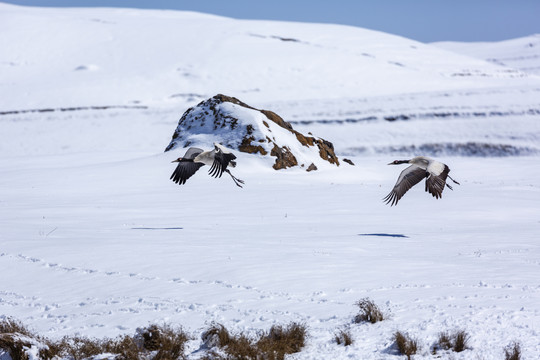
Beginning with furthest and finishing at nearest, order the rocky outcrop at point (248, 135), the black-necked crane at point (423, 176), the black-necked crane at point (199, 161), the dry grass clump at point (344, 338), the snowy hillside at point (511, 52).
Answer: the snowy hillside at point (511, 52) < the rocky outcrop at point (248, 135) < the black-necked crane at point (199, 161) < the black-necked crane at point (423, 176) < the dry grass clump at point (344, 338)

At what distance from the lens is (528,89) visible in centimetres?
5153

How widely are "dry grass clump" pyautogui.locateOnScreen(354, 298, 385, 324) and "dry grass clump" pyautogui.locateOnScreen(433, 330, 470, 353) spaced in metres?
0.76

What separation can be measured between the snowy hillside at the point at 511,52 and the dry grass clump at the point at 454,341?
89249mm

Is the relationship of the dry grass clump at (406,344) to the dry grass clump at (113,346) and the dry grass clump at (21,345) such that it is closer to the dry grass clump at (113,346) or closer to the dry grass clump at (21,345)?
the dry grass clump at (113,346)

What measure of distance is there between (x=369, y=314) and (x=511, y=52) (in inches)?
4643

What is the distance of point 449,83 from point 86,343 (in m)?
58.0

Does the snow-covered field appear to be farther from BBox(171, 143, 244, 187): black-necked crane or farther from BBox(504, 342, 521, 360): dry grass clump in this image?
BBox(171, 143, 244, 187): black-necked crane

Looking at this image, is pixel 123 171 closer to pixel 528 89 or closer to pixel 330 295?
pixel 330 295

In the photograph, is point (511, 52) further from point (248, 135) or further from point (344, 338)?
point (344, 338)

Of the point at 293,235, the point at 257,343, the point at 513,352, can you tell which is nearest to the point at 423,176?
the point at 293,235

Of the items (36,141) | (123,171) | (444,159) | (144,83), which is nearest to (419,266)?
(123,171)

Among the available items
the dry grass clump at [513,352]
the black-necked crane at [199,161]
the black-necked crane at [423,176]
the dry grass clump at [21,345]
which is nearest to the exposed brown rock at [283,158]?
the black-necked crane at [199,161]

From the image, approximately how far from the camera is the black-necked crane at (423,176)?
11.8 meters

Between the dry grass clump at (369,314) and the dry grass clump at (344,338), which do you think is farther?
the dry grass clump at (369,314)
